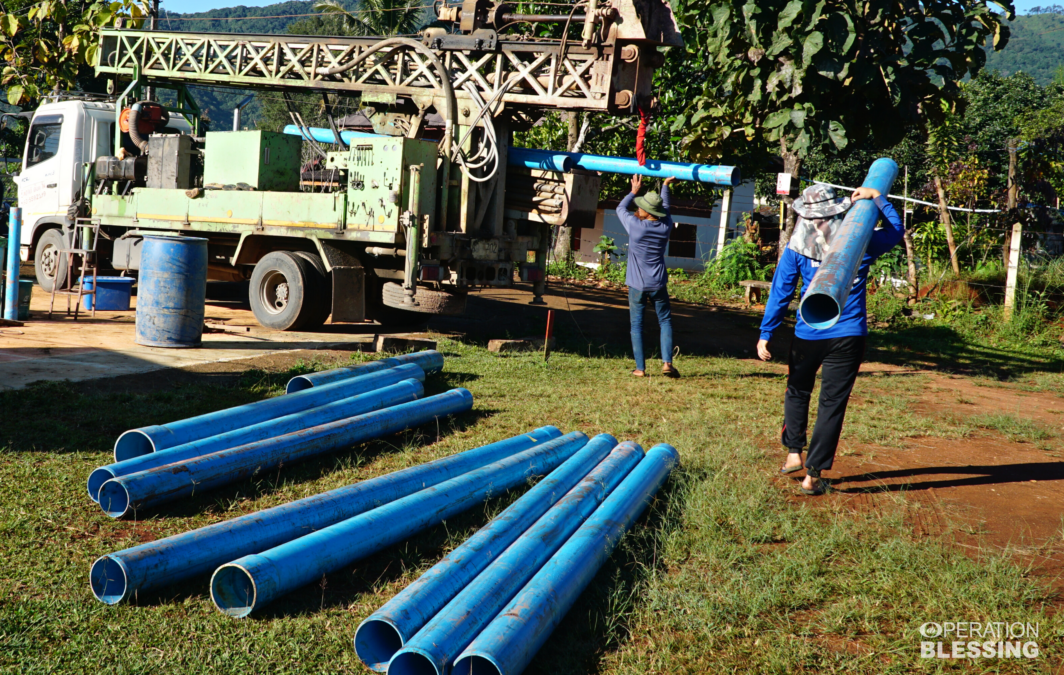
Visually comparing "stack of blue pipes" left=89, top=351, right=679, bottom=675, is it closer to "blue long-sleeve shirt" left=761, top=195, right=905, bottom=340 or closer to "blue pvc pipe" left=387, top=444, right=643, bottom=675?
"blue pvc pipe" left=387, top=444, right=643, bottom=675

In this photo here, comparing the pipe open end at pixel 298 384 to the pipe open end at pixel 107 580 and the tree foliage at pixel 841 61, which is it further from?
the tree foliage at pixel 841 61

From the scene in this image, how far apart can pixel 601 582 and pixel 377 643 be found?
1167 millimetres

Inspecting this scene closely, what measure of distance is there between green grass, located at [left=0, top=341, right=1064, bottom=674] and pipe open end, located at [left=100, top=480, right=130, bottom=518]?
6cm

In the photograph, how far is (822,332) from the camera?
16.8ft

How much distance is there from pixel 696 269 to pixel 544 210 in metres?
20.8

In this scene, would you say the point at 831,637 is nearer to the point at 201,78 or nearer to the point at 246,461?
the point at 246,461

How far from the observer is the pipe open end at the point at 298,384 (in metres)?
6.64

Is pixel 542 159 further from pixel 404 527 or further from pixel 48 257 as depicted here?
pixel 48 257

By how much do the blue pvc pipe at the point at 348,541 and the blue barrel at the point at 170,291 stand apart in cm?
484

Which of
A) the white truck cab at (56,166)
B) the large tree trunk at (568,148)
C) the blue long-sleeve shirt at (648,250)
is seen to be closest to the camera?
the blue long-sleeve shirt at (648,250)

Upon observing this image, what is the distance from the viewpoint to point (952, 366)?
10812 mm

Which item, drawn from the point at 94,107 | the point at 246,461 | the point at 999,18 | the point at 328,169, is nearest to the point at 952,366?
the point at 999,18

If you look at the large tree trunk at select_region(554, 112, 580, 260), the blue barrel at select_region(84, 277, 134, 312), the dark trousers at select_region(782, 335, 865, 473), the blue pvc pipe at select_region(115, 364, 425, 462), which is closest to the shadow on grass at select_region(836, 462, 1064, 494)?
the dark trousers at select_region(782, 335, 865, 473)

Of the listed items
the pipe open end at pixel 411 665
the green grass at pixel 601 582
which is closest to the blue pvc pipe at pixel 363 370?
the green grass at pixel 601 582
